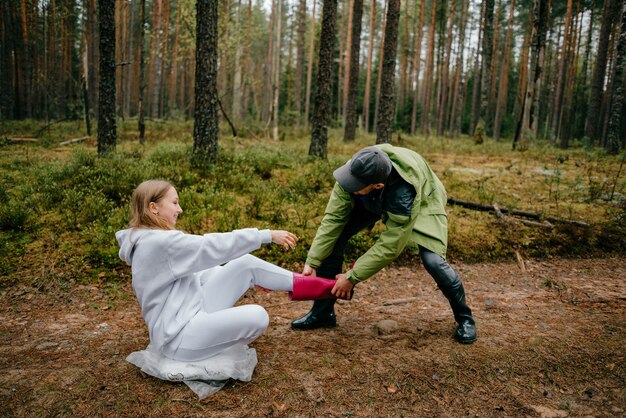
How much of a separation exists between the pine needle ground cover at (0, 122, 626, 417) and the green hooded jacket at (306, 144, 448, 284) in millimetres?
829

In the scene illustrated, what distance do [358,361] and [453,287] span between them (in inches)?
42.5

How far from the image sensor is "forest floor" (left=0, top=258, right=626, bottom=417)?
106 inches

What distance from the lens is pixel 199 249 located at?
8.77 feet

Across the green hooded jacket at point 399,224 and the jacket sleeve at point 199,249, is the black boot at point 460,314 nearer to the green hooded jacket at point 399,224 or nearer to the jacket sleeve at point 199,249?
the green hooded jacket at point 399,224

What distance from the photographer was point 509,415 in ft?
8.61

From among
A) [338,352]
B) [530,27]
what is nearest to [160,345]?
[338,352]

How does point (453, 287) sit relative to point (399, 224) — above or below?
below

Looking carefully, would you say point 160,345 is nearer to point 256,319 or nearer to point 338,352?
point 256,319

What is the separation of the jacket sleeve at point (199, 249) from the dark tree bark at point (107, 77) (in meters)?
7.28

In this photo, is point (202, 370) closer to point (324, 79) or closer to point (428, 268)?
point (428, 268)

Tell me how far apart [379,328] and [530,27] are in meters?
29.2

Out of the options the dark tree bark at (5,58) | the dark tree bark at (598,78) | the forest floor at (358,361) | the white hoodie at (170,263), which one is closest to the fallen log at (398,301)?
the forest floor at (358,361)

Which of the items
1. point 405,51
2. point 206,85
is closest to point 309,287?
point 206,85

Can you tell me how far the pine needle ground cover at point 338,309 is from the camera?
279 cm
